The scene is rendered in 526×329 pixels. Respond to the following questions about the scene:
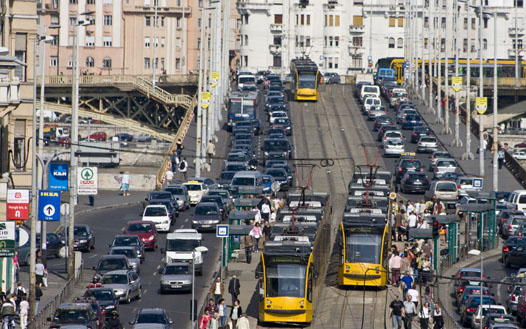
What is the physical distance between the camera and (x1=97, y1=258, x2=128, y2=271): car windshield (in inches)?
2178

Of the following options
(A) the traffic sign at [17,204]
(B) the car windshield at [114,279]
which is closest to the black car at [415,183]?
(B) the car windshield at [114,279]

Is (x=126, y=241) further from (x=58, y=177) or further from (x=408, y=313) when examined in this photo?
(x=408, y=313)

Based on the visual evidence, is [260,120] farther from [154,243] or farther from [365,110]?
[154,243]

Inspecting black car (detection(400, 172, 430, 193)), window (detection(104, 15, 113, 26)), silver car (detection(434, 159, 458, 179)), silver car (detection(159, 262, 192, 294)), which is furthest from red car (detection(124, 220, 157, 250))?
window (detection(104, 15, 113, 26))

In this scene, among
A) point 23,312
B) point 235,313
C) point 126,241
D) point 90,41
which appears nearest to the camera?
point 23,312

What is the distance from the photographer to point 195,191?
7969 cm

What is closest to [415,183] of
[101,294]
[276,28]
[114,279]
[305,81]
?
[114,279]

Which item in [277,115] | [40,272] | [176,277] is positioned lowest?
[176,277]

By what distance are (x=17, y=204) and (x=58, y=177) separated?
796 centimetres

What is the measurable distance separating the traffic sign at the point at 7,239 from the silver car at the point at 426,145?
183 feet

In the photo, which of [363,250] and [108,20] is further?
[108,20]

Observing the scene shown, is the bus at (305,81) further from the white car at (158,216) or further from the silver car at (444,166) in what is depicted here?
the white car at (158,216)

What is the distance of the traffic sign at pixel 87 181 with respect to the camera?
6275 cm

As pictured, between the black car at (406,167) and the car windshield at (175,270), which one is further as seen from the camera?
the black car at (406,167)
